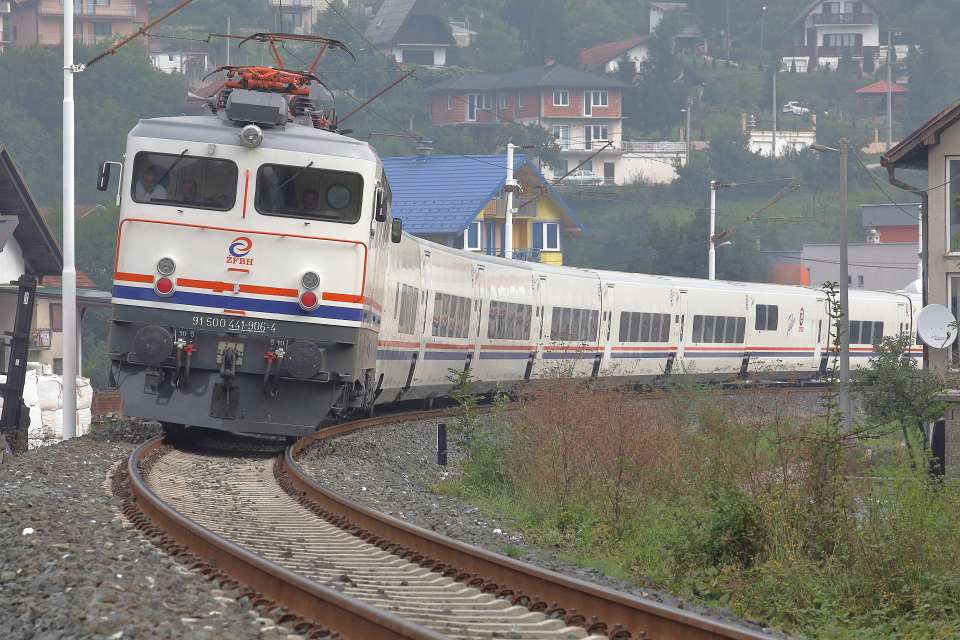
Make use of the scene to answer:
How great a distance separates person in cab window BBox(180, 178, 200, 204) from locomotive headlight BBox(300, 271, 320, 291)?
1404 millimetres

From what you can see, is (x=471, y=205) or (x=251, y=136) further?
(x=471, y=205)

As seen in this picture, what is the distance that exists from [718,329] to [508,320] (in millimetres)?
9999

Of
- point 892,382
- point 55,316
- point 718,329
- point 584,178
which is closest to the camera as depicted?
point 892,382

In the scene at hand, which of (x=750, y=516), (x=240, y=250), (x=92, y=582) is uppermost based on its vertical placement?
(x=240, y=250)

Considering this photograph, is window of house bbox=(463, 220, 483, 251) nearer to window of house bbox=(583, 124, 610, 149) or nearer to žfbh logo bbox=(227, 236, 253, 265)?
window of house bbox=(583, 124, 610, 149)

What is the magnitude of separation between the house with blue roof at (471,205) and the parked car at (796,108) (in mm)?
49692

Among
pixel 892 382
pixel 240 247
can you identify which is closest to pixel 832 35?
pixel 892 382

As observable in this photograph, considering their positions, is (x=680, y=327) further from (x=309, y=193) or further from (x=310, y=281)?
(x=310, y=281)

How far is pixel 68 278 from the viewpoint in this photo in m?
20.5

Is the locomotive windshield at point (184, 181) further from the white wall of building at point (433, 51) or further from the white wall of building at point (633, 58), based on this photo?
the white wall of building at point (433, 51)

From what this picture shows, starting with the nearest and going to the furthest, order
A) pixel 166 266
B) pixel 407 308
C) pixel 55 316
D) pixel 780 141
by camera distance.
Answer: pixel 166 266 → pixel 407 308 → pixel 55 316 → pixel 780 141

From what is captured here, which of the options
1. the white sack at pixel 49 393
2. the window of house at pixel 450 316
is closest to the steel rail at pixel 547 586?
the window of house at pixel 450 316

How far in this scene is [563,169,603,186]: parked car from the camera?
9956 cm

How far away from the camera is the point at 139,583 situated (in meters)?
8.31
